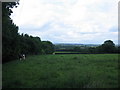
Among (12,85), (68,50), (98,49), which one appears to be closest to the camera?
(12,85)

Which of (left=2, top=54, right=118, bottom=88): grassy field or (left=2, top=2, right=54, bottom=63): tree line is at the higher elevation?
(left=2, top=2, right=54, bottom=63): tree line

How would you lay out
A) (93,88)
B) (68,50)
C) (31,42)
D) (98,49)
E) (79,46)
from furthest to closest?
1. (31,42)
2. (98,49)
3. (68,50)
4. (79,46)
5. (93,88)

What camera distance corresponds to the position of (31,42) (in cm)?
3125

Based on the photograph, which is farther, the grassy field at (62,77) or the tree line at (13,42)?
the tree line at (13,42)

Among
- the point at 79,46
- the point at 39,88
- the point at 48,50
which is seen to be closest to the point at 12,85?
the point at 39,88

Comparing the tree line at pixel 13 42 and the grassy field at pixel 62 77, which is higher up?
the tree line at pixel 13 42

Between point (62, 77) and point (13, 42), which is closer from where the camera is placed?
point (62, 77)

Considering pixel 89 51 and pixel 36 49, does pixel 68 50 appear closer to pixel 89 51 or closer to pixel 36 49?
pixel 89 51

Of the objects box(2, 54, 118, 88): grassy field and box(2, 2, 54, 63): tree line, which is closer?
box(2, 54, 118, 88): grassy field

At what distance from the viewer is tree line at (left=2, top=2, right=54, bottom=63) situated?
946 cm

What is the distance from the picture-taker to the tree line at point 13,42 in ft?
31.0

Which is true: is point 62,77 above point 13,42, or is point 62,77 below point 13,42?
below

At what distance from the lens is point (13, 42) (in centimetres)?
1514

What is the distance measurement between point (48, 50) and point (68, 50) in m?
23.6
